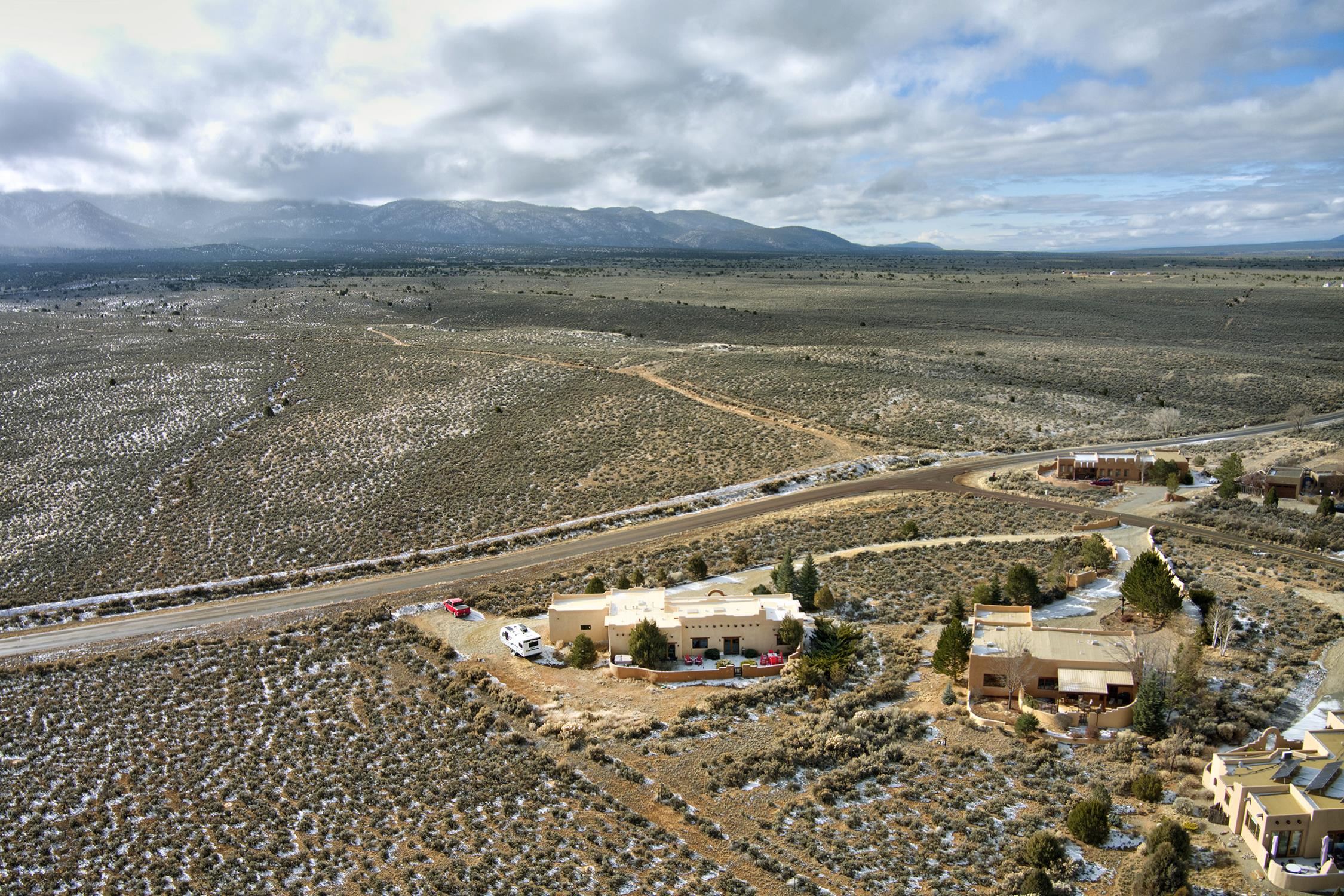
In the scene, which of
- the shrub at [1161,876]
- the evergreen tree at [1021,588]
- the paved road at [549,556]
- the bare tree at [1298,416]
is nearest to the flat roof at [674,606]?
the evergreen tree at [1021,588]

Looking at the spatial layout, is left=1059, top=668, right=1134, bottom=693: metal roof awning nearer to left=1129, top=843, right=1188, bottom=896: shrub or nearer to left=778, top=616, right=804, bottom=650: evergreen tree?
left=1129, top=843, right=1188, bottom=896: shrub

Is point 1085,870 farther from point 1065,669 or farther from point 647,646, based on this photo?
point 647,646

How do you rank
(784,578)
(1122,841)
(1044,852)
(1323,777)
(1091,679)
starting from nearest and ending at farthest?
(1044,852) < (1323,777) < (1122,841) < (1091,679) < (784,578)

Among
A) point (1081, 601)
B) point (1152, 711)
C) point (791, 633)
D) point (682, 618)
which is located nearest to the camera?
point (1152, 711)

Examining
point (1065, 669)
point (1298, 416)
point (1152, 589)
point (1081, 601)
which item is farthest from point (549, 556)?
point (1298, 416)

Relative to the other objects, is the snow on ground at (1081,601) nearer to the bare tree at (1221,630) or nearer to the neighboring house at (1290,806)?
the bare tree at (1221,630)

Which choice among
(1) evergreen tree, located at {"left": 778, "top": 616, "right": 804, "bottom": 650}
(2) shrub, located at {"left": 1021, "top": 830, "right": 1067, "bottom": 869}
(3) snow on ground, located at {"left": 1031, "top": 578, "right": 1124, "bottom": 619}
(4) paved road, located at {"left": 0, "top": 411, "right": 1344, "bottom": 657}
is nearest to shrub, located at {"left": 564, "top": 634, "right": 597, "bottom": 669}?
(1) evergreen tree, located at {"left": 778, "top": 616, "right": 804, "bottom": 650}
